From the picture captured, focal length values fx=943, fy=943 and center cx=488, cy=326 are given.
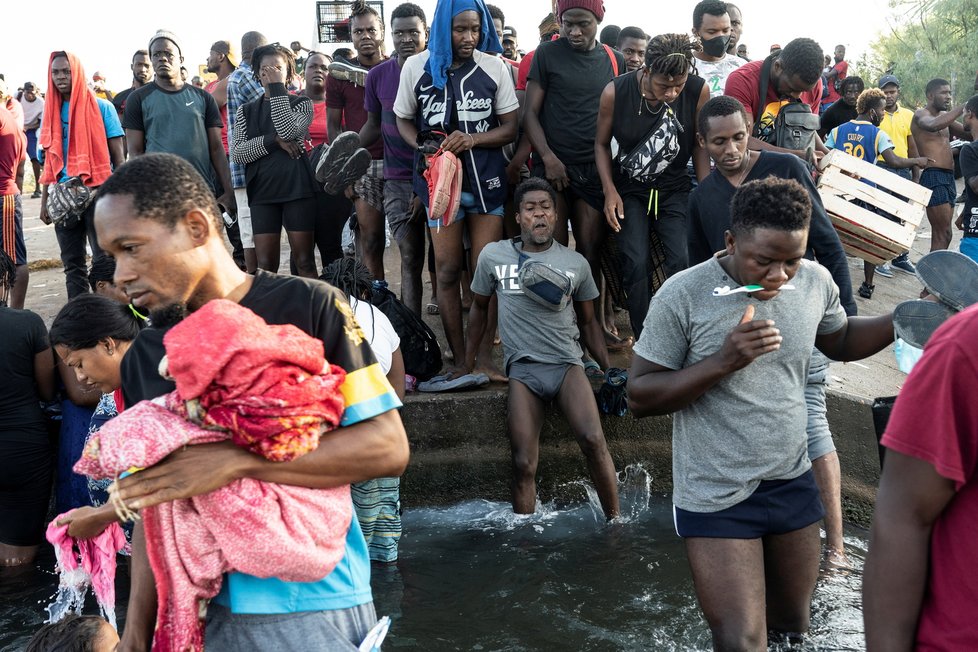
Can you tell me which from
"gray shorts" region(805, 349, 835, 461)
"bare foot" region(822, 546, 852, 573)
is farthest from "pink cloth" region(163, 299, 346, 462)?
A: "bare foot" region(822, 546, 852, 573)

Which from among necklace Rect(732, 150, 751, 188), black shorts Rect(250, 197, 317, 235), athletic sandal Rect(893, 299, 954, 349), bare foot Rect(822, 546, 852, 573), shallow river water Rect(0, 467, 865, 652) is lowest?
shallow river water Rect(0, 467, 865, 652)

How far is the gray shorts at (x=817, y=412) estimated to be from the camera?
4.58 m

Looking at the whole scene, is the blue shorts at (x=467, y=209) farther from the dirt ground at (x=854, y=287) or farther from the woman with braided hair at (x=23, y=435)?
the woman with braided hair at (x=23, y=435)

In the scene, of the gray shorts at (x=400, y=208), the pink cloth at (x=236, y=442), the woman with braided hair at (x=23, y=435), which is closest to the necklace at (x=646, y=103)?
the gray shorts at (x=400, y=208)

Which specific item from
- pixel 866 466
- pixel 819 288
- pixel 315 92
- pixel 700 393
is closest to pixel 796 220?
pixel 819 288

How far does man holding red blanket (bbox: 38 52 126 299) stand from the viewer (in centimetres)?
741

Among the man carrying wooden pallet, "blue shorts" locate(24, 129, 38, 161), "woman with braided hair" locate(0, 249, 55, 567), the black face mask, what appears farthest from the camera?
"blue shorts" locate(24, 129, 38, 161)

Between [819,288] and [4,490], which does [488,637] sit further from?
[4,490]

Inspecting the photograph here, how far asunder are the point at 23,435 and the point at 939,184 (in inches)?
375

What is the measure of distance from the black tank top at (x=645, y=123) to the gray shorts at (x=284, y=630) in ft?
14.2

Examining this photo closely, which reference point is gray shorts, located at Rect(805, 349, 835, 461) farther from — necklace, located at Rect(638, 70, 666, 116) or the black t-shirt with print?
the black t-shirt with print

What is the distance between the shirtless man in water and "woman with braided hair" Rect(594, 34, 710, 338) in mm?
5551

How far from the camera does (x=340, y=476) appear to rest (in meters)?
2.03

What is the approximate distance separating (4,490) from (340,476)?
4.21 metres
